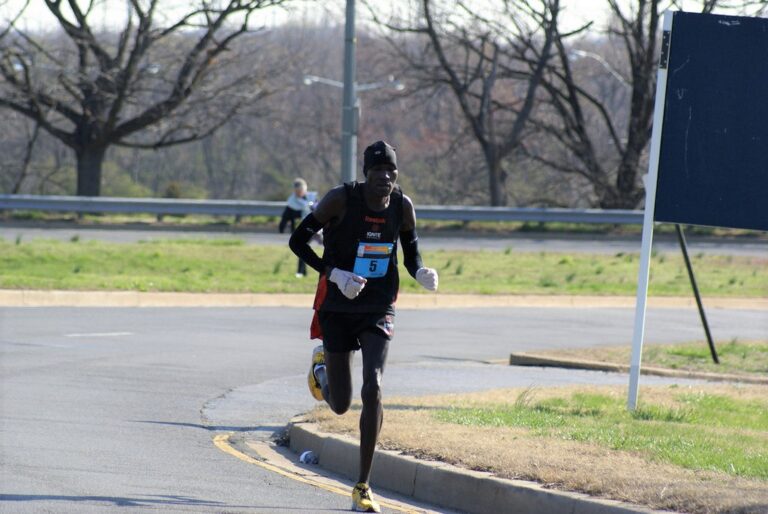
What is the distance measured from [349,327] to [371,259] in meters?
0.41

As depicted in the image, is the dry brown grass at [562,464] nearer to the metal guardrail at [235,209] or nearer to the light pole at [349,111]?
the light pole at [349,111]

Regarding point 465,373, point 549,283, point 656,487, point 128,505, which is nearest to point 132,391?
point 465,373

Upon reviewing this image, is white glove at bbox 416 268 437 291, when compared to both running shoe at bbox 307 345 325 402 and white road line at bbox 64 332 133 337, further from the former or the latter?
white road line at bbox 64 332 133 337

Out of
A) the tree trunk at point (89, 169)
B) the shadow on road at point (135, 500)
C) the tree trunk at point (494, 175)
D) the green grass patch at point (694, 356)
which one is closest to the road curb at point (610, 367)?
the green grass patch at point (694, 356)

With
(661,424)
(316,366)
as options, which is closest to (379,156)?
(316,366)

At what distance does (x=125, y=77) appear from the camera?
3928 centimetres

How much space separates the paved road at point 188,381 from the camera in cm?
713

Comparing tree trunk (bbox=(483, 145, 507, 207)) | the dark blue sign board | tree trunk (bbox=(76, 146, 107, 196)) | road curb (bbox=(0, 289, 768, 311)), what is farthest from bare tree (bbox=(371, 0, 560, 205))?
the dark blue sign board

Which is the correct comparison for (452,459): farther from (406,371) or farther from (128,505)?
(406,371)

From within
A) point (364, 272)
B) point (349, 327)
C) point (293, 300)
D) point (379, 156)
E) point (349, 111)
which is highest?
point (349, 111)

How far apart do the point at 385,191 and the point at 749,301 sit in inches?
676

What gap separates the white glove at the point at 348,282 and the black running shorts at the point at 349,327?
0.25m

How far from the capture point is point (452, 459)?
295 inches

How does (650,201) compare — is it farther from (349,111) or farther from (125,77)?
(125,77)
